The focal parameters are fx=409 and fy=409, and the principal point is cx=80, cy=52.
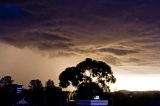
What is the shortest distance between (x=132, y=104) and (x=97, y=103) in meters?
20.3

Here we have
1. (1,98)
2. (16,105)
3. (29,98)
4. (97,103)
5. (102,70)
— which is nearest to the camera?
(97,103)

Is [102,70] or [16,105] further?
[102,70]

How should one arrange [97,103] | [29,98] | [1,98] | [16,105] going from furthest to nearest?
[29,98] → [16,105] → [1,98] → [97,103]

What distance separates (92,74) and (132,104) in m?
19.5

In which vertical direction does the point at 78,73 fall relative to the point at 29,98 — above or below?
above

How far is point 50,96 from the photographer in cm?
12344

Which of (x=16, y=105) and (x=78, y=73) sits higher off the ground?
(x=78, y=73)

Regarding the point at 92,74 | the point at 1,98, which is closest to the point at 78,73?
the point at 92,74

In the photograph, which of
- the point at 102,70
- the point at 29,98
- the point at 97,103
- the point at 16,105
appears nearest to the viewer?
the point at 97,103

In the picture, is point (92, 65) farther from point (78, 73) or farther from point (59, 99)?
point (59, 99)

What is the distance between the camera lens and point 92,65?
123250 millimetres

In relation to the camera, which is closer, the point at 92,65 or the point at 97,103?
the point at 97,103

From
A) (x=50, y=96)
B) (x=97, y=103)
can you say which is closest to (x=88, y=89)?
(x=50, y=96)

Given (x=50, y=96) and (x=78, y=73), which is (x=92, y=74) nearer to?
(x=78, y=73)
